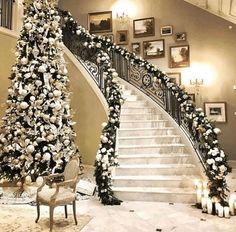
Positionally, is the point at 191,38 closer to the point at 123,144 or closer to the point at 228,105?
the point at 228,105

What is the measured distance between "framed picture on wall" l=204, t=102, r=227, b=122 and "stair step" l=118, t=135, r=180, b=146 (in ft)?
8.31

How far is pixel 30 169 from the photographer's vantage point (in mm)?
5539

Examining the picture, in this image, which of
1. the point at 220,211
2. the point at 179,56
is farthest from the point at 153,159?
the point at 179,56

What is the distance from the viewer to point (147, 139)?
21.4 feet

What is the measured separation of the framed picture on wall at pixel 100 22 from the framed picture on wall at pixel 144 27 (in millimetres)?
934

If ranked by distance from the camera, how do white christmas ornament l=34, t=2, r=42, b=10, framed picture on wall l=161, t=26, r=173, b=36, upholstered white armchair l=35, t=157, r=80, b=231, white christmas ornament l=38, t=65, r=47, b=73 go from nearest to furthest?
upholstered white armchair l=35, t=157, r=80, b=231 < white christmas ornament l=38, t=65, r=47, b=73 < white christmas ornament l=34, t=2, r=42, b=10 < framed picture on wall l=161, t=26, r=173, b=36

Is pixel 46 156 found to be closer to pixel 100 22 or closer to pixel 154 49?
pixel 154 49

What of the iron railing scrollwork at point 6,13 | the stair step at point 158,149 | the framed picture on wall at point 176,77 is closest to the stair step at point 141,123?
the stair step at point 158,149

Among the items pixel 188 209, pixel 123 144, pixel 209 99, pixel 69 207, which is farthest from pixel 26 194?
pixel 209 99

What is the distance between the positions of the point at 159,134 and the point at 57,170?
2.48 meters

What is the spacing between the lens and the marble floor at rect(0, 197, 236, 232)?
4.00m

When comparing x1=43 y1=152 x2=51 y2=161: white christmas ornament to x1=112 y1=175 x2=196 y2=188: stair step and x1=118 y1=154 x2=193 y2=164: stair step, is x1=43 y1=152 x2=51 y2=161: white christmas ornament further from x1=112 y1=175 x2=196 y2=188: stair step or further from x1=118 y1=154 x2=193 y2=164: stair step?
x1=118 y1=154 x2=193 y2=164: stair step

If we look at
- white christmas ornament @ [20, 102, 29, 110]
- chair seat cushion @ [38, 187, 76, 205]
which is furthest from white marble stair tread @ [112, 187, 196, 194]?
white christmas ornament @ [20, 102, 29, 110]

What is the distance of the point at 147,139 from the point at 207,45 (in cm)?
406
